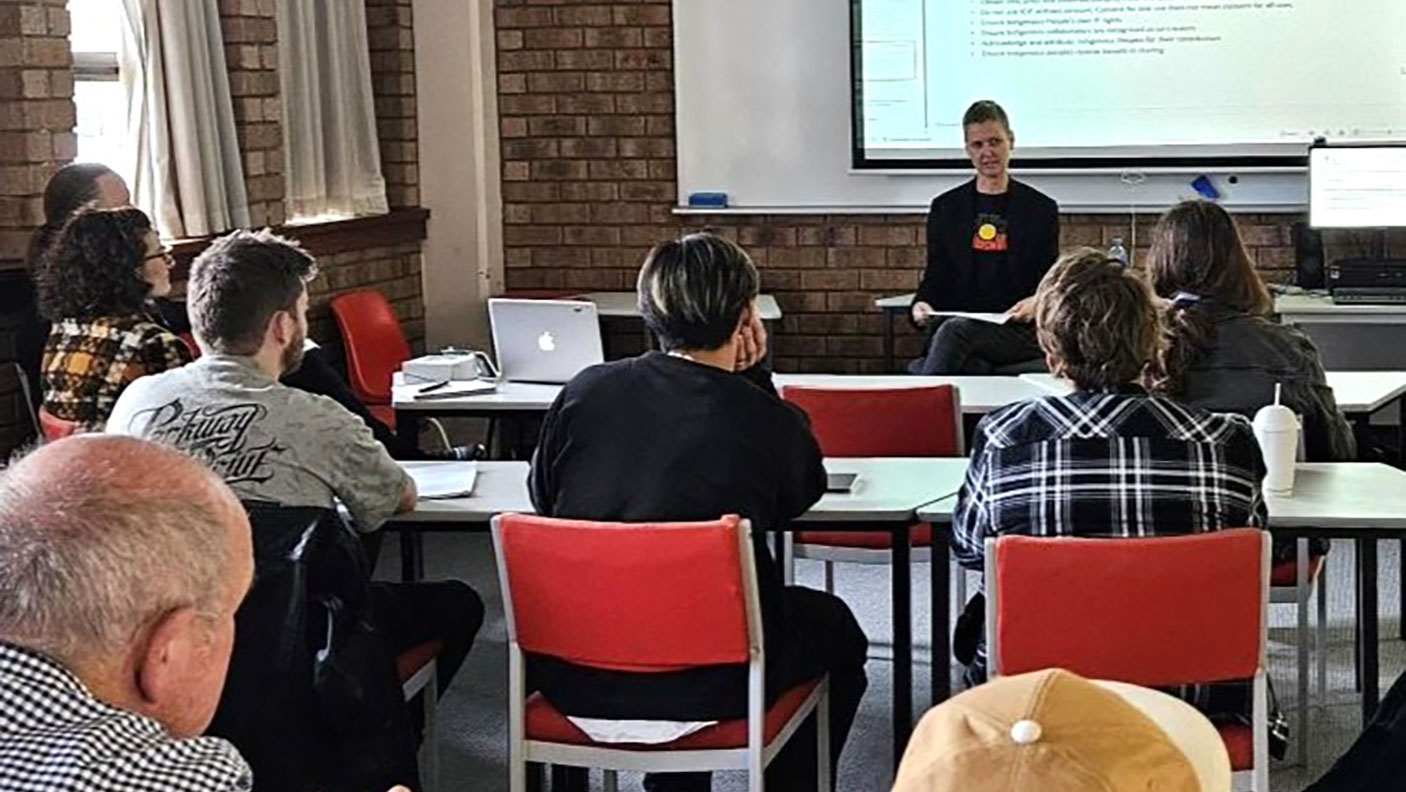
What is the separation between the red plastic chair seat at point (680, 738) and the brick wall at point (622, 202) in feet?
13.7

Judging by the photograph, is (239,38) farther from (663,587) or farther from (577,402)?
(663,587)

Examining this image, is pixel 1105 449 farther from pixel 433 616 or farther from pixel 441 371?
pixel 441 371

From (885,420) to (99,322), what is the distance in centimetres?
167

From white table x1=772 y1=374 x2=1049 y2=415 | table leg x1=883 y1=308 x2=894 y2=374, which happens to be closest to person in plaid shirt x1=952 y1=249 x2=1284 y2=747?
white table x1=772 y1=374 x2=1049 y2=415

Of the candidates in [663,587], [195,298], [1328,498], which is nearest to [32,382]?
[195,298]

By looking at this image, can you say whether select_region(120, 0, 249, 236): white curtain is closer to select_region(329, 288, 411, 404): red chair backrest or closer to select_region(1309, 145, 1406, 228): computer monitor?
select_region(329, 288, 411, 404): red chair backrest

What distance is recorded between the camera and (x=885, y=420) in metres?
4.24

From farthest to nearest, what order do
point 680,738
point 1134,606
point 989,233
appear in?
point 989,233 < point 680,738 < point 1134,606

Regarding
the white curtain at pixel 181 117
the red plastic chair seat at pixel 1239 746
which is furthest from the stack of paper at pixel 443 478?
the white curtain at pixel 181 117

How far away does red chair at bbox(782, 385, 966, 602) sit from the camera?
166 inches

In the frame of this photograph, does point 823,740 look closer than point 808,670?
No

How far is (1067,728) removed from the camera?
3.99 feet

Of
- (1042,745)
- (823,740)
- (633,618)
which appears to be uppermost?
(1042,745)

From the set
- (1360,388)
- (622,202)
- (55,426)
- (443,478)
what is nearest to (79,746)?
(443,478)
